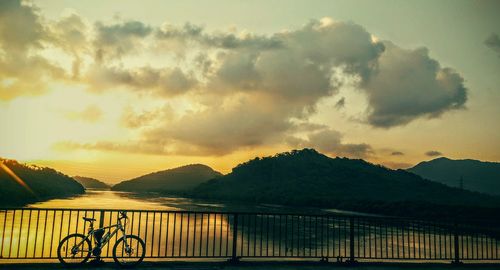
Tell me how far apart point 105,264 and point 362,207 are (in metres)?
87.9

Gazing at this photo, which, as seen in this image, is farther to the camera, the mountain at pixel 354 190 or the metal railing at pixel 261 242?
the mountain at pixel 354 190

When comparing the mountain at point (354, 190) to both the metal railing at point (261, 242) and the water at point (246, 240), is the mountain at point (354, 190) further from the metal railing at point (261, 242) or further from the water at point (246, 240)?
the metal railing at point (261, 242)

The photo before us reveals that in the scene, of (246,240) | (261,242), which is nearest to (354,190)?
(246,240)

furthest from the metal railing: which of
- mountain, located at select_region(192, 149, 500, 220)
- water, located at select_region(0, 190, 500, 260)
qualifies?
mountain, located at select_region(192, 149, 500, 220)

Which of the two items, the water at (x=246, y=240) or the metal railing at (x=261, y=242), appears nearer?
the metal railing at (x=261, y=242)

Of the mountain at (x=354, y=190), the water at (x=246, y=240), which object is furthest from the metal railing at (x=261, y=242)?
the mountain at (x=354, y=190)

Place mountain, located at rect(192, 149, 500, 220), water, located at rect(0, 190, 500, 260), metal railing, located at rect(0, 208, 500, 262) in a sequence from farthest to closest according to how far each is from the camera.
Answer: mountain, located at rect(192, 149, 500, 220) → water, located at rect(0, 190, 500, 260) → metal railing, located at rect(0, 208, 500, 262)

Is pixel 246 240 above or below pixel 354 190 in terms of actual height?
below

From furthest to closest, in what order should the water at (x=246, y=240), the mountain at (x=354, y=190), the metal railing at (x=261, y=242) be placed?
1. the mountain at (x=354, y=190)
2. the water at (x=246, y=240)
3. the metal railing at (x=261, y=242)

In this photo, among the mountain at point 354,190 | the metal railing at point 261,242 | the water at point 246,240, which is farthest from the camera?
the mountain at point 354,190

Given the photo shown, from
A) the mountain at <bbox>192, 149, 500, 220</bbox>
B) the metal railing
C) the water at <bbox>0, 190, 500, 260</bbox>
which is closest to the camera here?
the metal railing

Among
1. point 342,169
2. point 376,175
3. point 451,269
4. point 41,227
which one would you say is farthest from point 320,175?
point 451,269

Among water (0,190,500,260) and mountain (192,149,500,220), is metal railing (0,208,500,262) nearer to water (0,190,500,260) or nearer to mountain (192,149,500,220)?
water (0,190,500,260)

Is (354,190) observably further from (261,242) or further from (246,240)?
(261,242)
